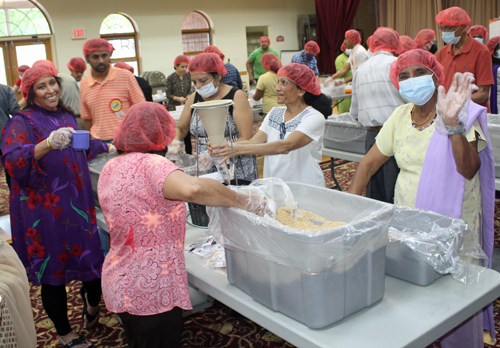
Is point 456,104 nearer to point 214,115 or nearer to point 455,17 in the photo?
point 214,115

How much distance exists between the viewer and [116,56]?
11.0m

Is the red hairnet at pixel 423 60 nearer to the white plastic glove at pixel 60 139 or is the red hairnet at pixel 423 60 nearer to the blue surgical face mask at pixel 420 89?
the blue surgical face mask at pixel 420 89

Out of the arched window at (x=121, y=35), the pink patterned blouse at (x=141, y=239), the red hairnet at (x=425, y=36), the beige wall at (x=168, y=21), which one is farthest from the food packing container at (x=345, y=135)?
the arched window at (x=121, y=35)

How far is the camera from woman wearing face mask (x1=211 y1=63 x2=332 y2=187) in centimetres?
217

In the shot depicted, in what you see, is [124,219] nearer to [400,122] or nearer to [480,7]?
[400,122]

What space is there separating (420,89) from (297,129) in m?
0.67

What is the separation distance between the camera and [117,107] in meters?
2.86

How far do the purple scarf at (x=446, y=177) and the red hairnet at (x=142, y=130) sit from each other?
3.24 ft

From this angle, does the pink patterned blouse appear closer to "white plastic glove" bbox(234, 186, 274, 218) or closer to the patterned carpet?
"white plastic glove" bbox(234, 186, 274, 218)

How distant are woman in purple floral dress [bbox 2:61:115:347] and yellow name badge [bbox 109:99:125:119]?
0.71 meters

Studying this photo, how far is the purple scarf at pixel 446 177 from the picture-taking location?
1.59 metres

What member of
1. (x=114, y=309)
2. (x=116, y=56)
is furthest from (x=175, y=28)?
(x=114, y=309)

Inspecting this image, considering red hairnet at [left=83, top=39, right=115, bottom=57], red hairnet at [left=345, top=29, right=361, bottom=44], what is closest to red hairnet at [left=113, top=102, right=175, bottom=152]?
red hairnet at [left=83, top=39, right=115, bottom=57]

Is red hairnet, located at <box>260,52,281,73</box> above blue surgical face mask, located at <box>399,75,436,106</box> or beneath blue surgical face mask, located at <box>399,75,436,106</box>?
above
